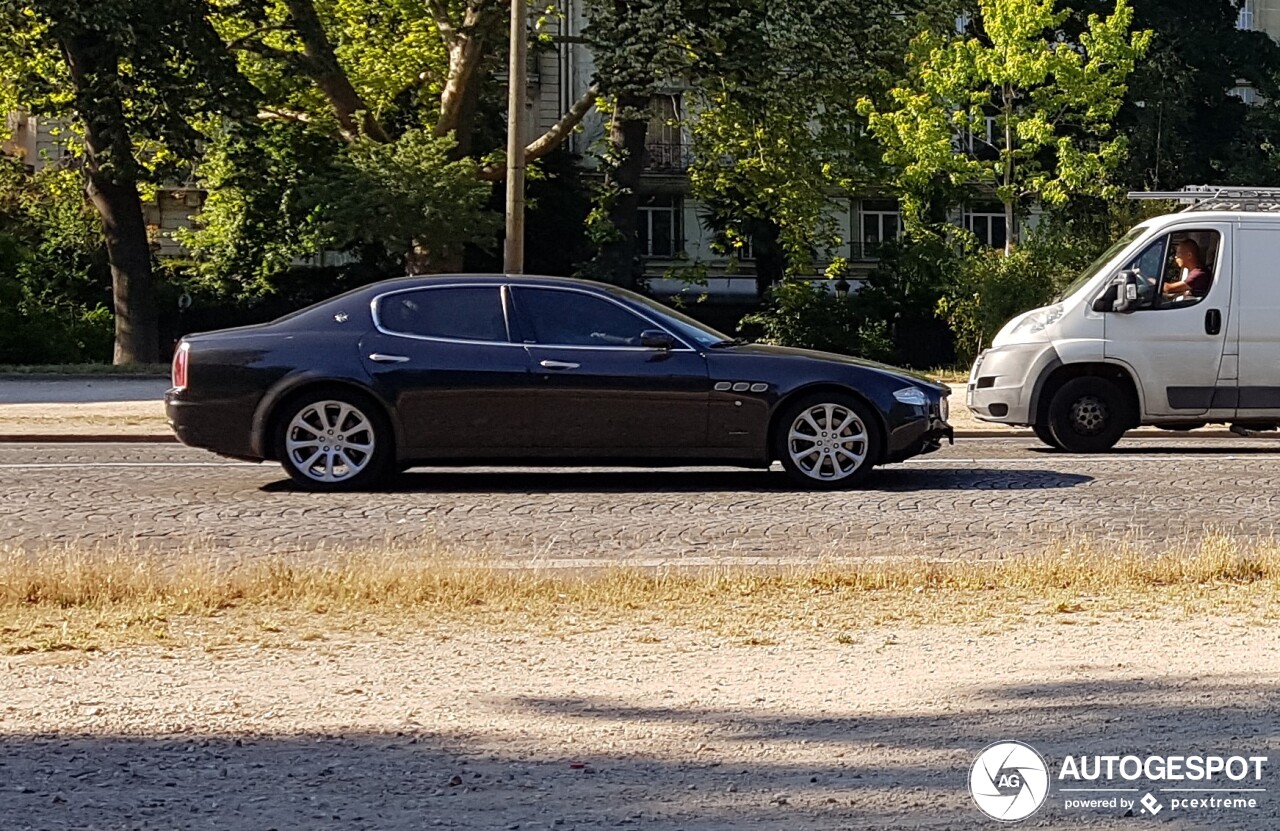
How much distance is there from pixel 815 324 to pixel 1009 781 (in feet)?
123

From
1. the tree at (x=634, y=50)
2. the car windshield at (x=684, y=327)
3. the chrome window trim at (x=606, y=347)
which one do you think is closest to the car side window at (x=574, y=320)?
the chrome window trim at (x=606, y=347)

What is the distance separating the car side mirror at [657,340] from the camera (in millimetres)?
12773

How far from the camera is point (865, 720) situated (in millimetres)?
5531

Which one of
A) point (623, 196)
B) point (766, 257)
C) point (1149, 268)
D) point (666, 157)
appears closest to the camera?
point (1149, 268)

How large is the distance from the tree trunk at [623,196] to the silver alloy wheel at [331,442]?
24.9m

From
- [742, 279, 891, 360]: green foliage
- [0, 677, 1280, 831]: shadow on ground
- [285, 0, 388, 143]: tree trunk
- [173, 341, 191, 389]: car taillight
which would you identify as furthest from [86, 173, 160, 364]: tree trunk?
[0, 677, 1280, 831]: shadow on ground

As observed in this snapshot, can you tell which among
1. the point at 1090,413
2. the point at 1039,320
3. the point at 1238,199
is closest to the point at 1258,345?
the point at 1090,413

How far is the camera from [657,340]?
12.8 meters

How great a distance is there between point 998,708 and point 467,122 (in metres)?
32.6

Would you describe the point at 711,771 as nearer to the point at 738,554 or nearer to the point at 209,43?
the point at 738,554

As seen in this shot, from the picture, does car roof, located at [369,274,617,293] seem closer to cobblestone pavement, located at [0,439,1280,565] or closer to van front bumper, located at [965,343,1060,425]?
cobblestone pavement, located at [0,439,1280,565]

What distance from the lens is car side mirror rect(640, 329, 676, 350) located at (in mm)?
12773

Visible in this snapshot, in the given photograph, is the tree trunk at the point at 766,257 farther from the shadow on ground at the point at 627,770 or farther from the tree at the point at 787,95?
the shadow on ground at the point at 627,770

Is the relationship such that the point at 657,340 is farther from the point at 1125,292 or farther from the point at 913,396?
the point at 1125,292
